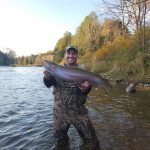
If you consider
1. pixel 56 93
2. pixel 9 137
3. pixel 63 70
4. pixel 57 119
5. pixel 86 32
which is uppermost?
pixel 86 32

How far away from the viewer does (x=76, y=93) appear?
6.34 m

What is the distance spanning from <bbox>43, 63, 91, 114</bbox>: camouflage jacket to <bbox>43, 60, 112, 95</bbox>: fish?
437 millimetres

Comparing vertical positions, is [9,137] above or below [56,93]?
below

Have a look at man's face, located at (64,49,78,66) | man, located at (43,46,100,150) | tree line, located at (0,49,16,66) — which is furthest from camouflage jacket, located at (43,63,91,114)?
tree line, located at (0,49,16,66)

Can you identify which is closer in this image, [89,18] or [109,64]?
[109,64]

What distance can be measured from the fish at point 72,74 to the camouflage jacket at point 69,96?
437 mm

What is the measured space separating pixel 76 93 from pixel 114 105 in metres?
7.12

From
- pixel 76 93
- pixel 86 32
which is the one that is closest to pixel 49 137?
pixel 76 93

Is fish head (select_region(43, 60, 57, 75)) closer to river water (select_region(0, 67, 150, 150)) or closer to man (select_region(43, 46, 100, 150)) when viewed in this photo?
man (select_region(43, 46, 100, 150))

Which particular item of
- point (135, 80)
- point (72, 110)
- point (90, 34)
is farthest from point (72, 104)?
point (90, 34)

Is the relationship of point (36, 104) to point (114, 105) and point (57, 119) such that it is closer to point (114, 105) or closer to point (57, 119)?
point (114, 105)

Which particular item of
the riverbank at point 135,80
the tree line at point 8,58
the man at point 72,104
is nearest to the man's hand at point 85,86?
the man at point 72,104

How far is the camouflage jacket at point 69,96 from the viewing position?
6.30 m

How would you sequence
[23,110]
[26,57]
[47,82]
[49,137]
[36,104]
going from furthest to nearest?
[26,57] → [36,104] → [23,110] → [49,137] → [47,82]
